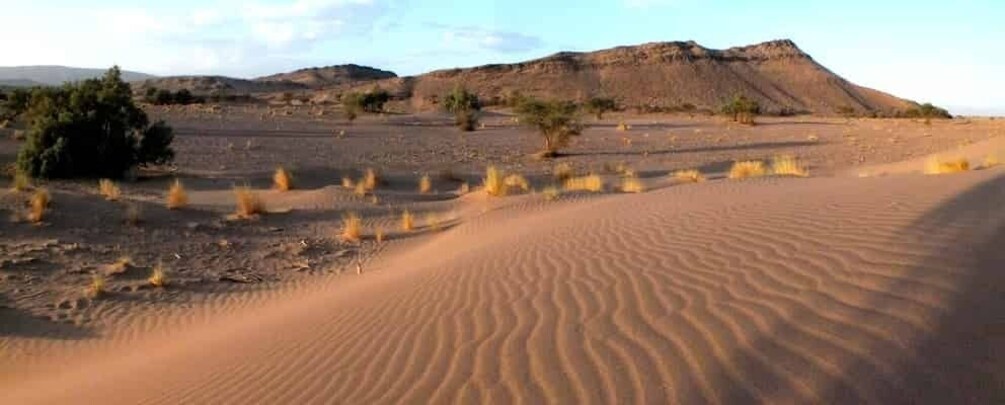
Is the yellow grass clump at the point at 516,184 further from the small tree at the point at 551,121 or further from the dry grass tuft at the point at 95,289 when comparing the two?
the dry grass tuft at the point at 95,289

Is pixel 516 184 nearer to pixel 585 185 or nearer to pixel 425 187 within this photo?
pixel 585 185

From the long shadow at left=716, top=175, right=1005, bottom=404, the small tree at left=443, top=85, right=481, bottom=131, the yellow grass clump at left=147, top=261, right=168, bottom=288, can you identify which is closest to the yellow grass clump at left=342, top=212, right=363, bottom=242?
the yellow grass clump at left=147, top=261, right=168, bottom=288

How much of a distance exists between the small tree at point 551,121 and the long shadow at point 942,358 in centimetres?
2469

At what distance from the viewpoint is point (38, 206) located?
45.2ft

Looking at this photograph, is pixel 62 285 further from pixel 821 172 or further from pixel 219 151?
pixel 821 172

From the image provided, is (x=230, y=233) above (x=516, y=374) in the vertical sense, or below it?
below

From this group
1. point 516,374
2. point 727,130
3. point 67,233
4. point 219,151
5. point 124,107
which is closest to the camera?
point 516,374

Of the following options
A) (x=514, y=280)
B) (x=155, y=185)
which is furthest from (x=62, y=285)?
(x=155, y=185)

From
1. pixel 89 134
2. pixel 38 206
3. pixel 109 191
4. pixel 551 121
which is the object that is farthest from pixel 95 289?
pixel 551 121

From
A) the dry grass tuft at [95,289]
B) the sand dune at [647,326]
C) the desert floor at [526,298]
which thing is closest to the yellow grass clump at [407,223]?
the desert floor at [526,298]

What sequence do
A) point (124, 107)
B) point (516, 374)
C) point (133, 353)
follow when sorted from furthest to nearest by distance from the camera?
point (124, 107)
point (133, 353)
point (516, 374)

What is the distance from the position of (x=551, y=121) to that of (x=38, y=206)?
19.6 meters

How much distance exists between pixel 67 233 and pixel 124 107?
977 cm

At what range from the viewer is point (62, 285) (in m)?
11.1
